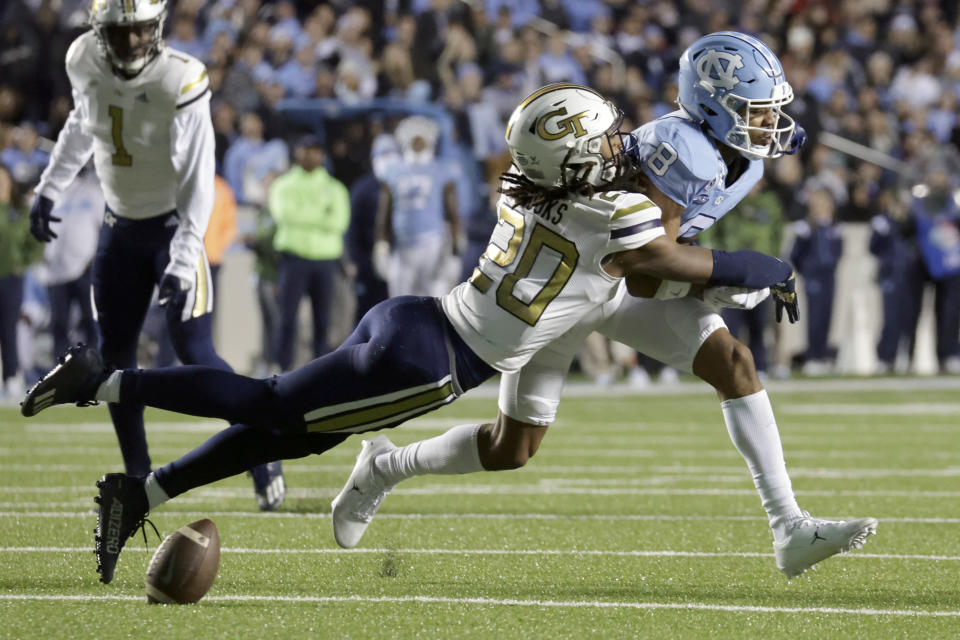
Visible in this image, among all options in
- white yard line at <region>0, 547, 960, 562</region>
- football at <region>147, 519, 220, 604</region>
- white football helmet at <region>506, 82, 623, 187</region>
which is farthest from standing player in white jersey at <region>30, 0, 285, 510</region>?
white football helmet at <region>506, 82, 623, 187</region>

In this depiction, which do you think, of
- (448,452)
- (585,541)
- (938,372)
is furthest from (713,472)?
(938,372)

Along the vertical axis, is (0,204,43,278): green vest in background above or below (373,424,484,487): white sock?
below

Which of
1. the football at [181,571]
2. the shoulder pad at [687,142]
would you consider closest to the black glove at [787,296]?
the shoulder pad at [687,142]

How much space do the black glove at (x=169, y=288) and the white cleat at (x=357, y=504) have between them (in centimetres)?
84

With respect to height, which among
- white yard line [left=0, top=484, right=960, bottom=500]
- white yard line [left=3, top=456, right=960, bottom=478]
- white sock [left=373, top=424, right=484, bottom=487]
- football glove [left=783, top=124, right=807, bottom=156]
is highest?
football glove [left=783, top=124, right=807, bottom=156]

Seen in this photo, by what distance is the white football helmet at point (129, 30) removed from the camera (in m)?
5.10

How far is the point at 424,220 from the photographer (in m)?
11.9

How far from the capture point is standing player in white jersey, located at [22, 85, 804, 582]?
3.91 meters

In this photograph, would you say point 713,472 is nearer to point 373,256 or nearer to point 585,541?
point 585,541

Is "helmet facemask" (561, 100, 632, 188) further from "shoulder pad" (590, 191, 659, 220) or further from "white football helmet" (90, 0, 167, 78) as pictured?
"white football helmet" (90, 0, 167, 78)

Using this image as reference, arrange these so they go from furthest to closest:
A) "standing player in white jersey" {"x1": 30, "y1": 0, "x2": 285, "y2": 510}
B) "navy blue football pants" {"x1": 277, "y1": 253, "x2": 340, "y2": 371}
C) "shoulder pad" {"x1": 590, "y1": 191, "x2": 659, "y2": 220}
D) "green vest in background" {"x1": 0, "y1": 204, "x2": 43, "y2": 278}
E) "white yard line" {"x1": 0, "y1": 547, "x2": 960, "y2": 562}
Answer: "navy blue football pants" {"x1": 277, "y1": 253, "x2": 340, "y2": 371} < "green vest in background" {"x1": 0, "y1": 204, "x2": 43, "y2": 278} < "standing player in white jersey" {"x1": 30, "y1": 0, "x2": 285, "y2": 510} < "white yard line" {"x1": 0, "y1": 547, "x2": 960, "y2": 562} < "shoulder pad" {"x1": 590, "y1": 191, "x2": 659, "y2": 220}

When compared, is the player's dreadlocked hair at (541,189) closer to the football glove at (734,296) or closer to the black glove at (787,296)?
the football glove at (734,296)

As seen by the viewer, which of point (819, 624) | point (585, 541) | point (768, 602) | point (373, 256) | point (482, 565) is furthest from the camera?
point (373, 256)

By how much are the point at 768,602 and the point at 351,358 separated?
3.88ft
